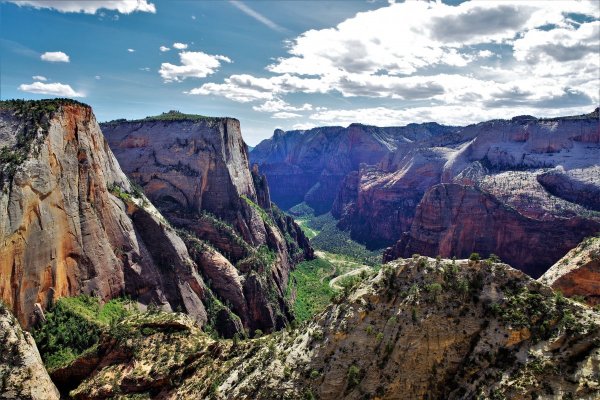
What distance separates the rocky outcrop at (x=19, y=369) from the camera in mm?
45844

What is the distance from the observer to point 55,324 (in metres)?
63.3

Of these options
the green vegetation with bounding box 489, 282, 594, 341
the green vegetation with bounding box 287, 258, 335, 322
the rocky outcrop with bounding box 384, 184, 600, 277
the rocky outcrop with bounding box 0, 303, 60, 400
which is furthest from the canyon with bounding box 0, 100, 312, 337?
the green vegetation with bounding box 489, 282, 594, 341

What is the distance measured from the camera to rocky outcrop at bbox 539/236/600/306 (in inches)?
2565

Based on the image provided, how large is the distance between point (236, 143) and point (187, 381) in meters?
110

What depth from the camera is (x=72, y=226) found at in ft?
229

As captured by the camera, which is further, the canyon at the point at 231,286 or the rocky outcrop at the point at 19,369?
the rocky outcrop at the point at 19,369

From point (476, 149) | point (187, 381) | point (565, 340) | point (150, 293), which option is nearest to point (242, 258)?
point (150, 293)

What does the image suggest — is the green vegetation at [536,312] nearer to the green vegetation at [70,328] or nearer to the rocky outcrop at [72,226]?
the green vegetation at [70,328]

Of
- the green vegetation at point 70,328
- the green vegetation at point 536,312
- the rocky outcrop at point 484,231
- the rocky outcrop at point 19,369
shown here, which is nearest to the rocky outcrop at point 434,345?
the green vegetation at point 536,312

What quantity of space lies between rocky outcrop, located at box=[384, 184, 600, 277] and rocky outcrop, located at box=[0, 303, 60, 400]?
120825mm

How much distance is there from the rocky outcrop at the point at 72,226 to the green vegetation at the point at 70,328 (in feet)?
6.38

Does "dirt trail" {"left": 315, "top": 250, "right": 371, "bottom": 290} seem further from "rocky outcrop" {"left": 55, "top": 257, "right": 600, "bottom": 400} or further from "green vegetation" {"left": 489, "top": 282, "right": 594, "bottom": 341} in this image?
"green vegetation" {"left": 489, "top": 282, "right": 594, "bottom": 341}

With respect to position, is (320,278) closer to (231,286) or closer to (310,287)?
(310,287)

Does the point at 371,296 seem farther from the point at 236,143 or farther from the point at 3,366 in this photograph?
the point at 236,143
